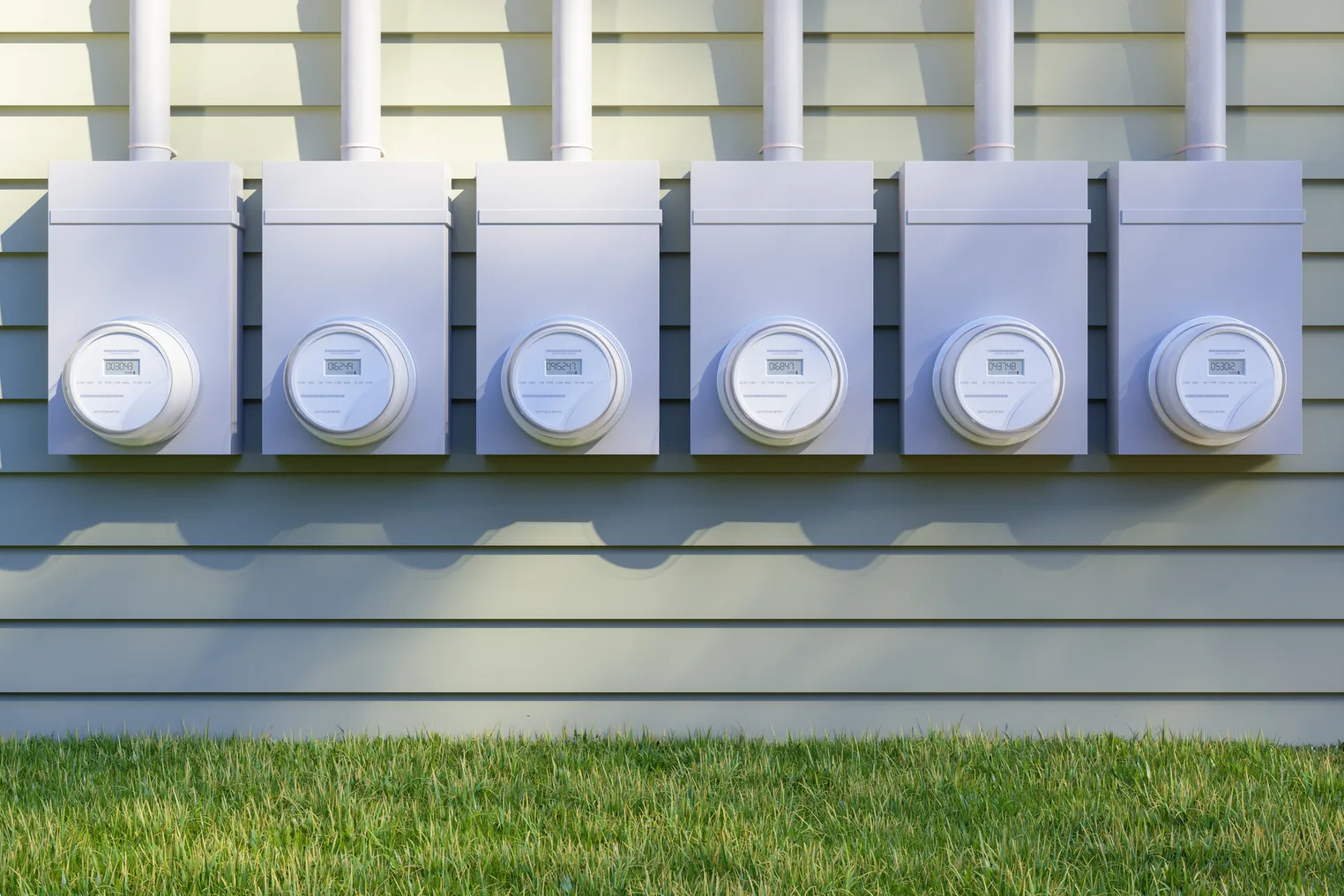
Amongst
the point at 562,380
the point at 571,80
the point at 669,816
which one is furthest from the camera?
the point at 571,80

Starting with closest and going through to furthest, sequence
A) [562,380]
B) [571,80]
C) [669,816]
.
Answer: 1. [669,816]
2. [562,380]
3. [571,80]

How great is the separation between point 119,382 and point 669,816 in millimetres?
1352

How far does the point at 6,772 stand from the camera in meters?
1.84

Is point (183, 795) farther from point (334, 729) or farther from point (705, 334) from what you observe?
point (705, 334)

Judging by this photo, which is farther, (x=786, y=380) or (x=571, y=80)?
(x=571, y=80)

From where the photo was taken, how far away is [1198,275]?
6.65ft

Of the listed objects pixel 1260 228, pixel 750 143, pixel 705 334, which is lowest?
pixel 705 334

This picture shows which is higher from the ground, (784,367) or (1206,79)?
(1206,79)

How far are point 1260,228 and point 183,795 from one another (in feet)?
7.62

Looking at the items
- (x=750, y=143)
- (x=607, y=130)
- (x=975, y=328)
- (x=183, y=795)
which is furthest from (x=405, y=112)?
(x=183, y=795)

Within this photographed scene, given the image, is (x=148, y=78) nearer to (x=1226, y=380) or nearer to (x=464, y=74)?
(x=464, y=74)

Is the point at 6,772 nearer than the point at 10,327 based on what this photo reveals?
Yes

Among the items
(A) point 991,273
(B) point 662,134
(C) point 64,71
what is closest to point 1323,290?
(A) point 991,273

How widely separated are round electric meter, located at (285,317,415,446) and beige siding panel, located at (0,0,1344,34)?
72 cm
